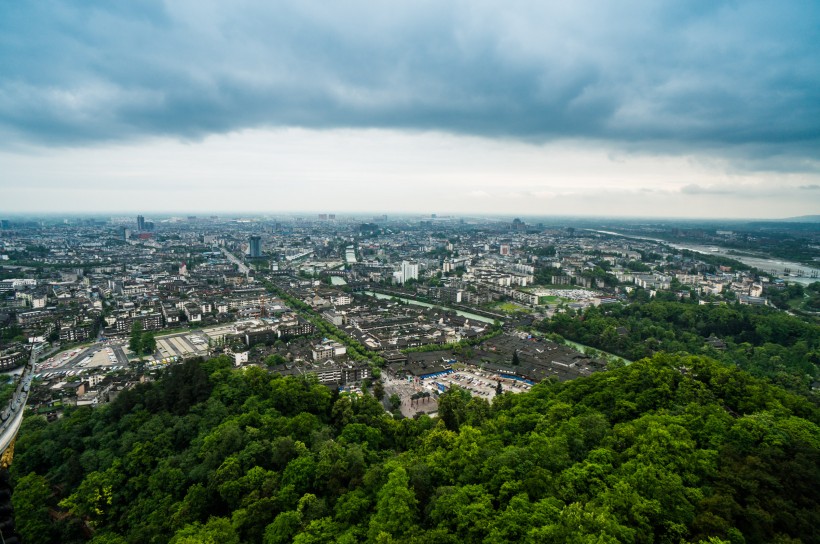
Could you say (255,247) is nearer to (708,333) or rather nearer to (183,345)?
(183,345)

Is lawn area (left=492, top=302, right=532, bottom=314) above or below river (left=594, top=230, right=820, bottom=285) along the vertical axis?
below

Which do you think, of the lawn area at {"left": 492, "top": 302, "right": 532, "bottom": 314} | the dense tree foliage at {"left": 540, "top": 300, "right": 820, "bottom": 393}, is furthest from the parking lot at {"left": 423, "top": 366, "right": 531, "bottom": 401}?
the lawn area at {"left": 492, "top": 302, "right": 532, "bottom": 314}

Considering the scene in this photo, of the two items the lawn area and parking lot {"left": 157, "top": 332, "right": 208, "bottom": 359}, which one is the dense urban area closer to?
parking lot {"left": 157, "top": 332, "right": 208, "bottom": 359}

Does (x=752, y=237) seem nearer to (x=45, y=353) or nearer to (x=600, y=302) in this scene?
(x=600, y=302)

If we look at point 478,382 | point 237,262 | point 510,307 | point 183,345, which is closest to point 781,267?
point 510,307

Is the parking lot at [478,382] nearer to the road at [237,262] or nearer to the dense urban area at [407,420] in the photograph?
the dense urban area at [407,420]

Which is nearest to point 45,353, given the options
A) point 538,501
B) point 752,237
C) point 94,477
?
point 94,477
